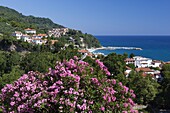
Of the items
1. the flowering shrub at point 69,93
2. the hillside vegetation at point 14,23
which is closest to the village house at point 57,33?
the hillside vegetation at point 14,23

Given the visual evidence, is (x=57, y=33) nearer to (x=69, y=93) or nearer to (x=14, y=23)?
(x=14, y=23)

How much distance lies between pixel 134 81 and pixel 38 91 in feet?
62.4

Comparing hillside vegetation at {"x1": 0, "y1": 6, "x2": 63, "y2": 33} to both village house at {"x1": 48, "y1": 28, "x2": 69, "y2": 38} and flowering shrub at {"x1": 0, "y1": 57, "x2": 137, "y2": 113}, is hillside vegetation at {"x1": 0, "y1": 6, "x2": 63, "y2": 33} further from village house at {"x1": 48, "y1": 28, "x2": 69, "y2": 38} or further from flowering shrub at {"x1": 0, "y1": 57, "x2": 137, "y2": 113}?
flowering shrub at {"x1": 0, "y1": 57, "x2": 137, "y2": 113}

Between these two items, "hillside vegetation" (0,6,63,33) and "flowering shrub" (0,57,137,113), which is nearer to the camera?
"flowering shrub" (0,57,137,113)

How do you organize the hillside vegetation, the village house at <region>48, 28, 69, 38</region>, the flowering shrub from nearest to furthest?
1. the flowering shrub
2. the hillside vegetation
3. the village house at <region>48, 28, 69, 38</region>

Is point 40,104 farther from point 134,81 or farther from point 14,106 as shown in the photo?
point 134,81

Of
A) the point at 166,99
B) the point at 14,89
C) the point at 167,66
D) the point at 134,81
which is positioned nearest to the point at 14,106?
the point at 14,89

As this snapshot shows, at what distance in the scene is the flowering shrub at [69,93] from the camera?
4.57 m

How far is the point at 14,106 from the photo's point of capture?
16.2 feet

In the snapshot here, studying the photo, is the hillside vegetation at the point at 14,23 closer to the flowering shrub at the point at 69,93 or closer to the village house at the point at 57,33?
the village house at the point at 57,33

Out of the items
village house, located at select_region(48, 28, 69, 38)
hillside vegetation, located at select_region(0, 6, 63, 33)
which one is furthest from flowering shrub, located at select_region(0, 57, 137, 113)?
village house, located at select_region(48, 28, 69, 38)

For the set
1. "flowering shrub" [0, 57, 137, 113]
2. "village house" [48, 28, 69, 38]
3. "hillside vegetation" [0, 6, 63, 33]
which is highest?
"hillside vegetation" [0, 6, 63, 33]

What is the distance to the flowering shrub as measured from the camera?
4566 mm

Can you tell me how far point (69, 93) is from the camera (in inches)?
179
